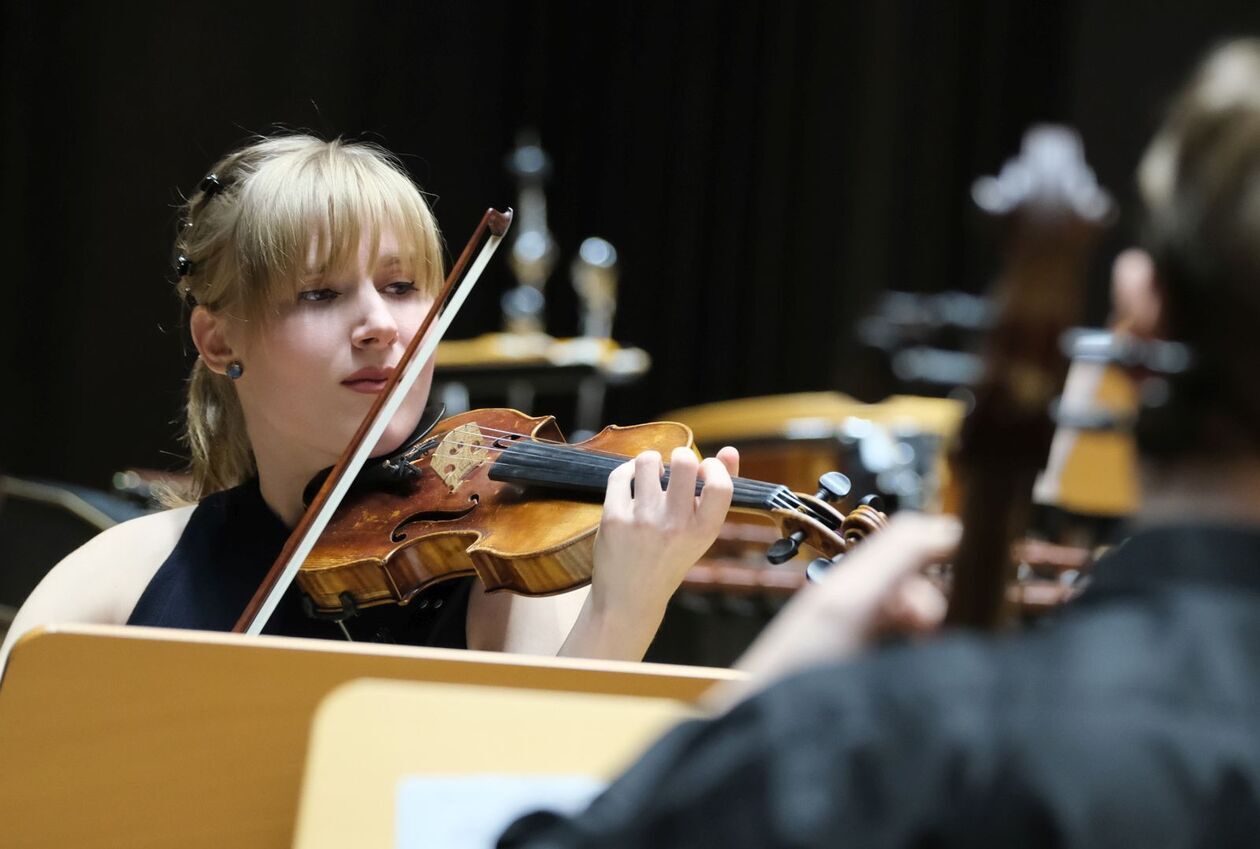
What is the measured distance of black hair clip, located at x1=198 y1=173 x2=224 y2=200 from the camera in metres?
1.53

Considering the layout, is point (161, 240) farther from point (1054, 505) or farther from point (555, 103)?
point (1054, 505)

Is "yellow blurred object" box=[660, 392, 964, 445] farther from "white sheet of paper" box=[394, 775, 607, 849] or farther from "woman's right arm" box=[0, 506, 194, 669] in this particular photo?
"white sheet of paper" box=[394, 775, 607, 849]

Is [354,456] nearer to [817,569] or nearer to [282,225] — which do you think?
[282,225]

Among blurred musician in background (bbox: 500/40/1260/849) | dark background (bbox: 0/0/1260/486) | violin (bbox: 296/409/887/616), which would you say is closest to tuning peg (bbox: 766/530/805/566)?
violin (bbox: 296/409/887/616)

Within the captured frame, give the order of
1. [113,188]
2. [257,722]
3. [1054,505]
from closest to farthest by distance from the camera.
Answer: [257,722] < [1054,505] < [113,188]

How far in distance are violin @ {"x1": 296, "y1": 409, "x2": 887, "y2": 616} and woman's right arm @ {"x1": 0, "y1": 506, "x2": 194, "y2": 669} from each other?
17 cm

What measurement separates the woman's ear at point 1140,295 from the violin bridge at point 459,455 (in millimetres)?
928

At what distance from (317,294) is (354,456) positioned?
181 millimetres

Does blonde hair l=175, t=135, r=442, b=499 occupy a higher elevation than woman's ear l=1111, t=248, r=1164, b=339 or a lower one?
lower

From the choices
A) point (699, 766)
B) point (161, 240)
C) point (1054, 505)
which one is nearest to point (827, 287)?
point (161, 240)

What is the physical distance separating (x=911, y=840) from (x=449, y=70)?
5.04 metres

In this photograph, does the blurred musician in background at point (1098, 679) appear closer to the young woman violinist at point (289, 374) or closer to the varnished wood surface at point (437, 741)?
the varnished wood surface at point (437, 741)

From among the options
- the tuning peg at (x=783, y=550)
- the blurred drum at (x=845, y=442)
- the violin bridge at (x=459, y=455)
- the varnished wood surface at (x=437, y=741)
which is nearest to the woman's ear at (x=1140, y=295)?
the varnished wood surface at (x=437, y=741)

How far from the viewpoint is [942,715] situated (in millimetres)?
530
